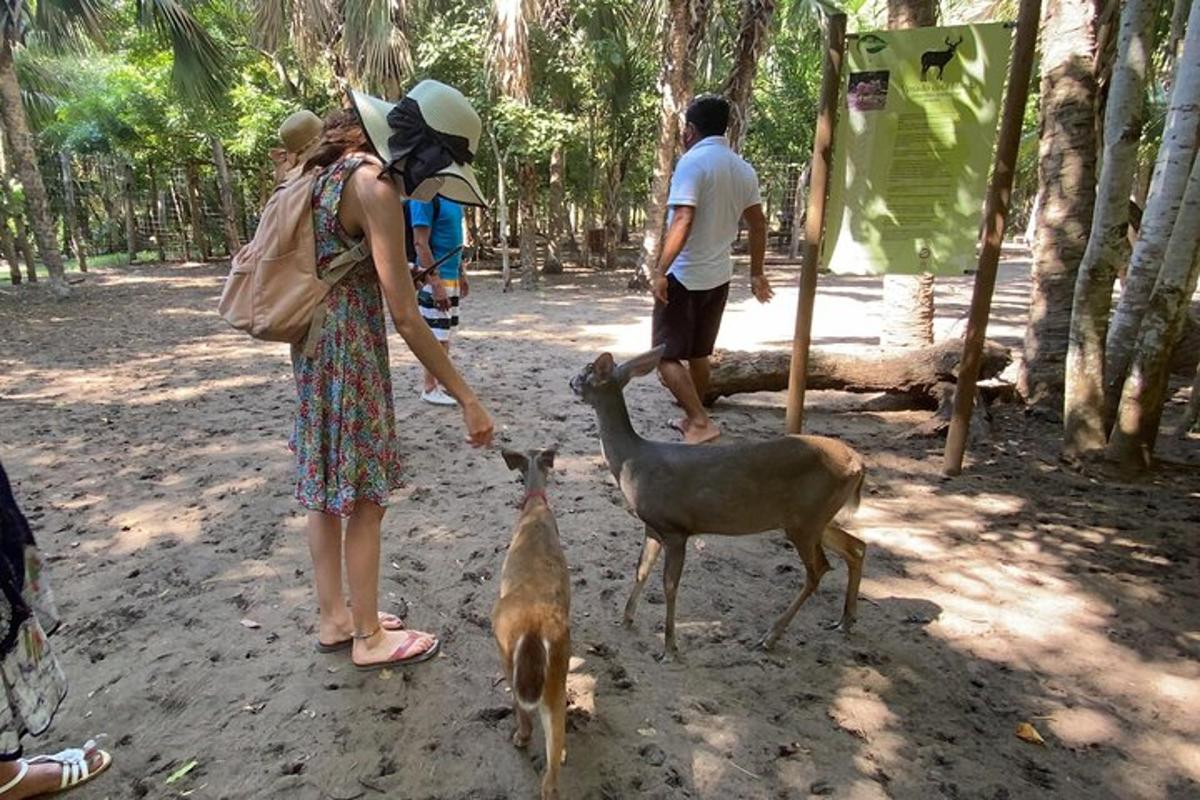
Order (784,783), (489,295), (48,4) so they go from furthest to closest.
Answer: (489,295) < (48,4) < (784,783)

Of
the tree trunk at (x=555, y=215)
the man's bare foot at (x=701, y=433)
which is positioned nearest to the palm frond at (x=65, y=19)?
the tree trunk at (x=555, y=215)

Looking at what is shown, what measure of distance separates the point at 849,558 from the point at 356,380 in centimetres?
204

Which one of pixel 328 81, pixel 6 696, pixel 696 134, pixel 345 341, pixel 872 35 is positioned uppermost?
pixel 328 81

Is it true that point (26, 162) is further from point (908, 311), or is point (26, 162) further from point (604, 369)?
point (908, 311)

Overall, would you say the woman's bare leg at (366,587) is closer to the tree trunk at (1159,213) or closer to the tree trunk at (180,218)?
the tree trunk at (1159,213)

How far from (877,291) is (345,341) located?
49.0 feet

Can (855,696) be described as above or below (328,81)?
below

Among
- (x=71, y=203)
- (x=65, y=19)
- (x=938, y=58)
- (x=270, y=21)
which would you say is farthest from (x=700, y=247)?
(x=71, y=203)

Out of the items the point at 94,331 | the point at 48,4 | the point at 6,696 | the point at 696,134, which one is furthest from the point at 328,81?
the point at 6,696

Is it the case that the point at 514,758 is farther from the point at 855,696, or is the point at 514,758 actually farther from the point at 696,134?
the point at 696,134

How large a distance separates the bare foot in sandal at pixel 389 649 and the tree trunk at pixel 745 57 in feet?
38.0

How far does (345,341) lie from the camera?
2.35 meters

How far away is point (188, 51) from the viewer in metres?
12.2

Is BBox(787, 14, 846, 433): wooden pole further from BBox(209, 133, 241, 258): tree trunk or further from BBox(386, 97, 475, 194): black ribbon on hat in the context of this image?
BBox(209, 133, 241, 258): tree trunk
